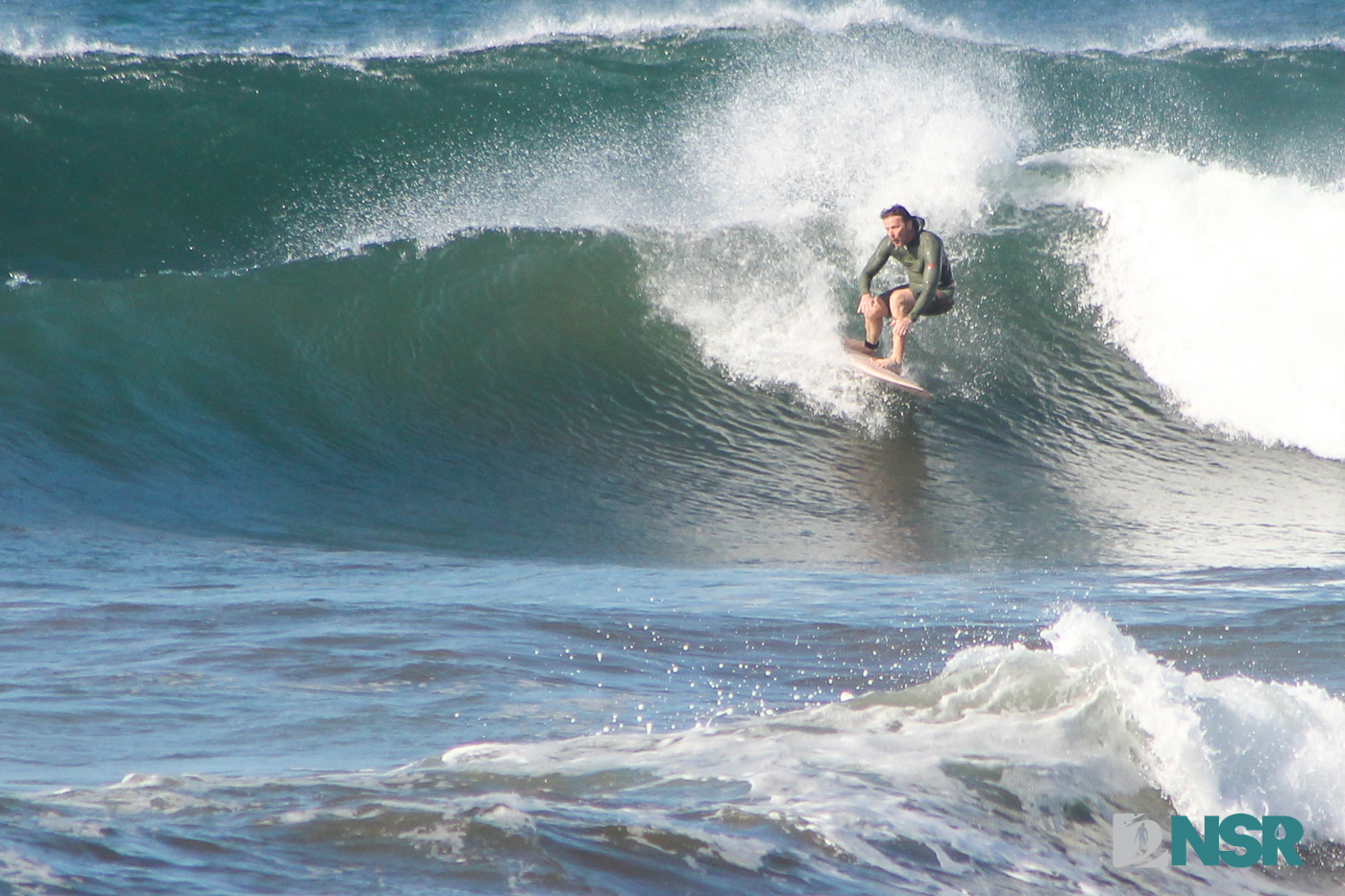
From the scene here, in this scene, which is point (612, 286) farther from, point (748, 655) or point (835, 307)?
point (748, 655)

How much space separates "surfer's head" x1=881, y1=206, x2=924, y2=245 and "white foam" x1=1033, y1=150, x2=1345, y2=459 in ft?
10.6

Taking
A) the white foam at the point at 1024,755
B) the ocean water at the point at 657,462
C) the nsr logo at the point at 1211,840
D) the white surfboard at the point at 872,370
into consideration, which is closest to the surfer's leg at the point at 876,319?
the white surfboard at the point at 872,370

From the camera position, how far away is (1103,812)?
3838 millimetres

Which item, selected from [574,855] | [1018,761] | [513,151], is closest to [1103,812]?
[1018,761]

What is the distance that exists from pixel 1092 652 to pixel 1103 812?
2.44 feet

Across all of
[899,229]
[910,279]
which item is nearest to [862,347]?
[910,279]

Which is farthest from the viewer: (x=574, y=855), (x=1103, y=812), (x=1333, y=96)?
(x=1333, y=96)

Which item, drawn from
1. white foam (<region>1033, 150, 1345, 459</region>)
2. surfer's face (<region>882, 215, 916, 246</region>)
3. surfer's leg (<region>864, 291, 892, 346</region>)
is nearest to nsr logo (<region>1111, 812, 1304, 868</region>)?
surfer's face (<region>882, 215, 916, 246</region>)

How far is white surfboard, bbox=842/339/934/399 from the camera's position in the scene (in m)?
8.90

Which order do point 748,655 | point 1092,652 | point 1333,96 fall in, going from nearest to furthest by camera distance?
point 1092,652
point 748,655
point 1333,96

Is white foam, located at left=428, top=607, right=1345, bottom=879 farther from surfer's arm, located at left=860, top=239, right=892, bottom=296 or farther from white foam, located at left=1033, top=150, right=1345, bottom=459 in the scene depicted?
white foam, located at left=1033, top=150, right=1345, bottom=459

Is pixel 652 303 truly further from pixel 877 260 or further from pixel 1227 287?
pixel 1227 287

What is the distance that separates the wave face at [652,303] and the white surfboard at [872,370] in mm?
429

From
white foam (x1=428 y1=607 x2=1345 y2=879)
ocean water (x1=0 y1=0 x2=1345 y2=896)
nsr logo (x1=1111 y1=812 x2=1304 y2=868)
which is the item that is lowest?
nsr logo (x1=1111 y1=812 x2=1304 y2=868)
